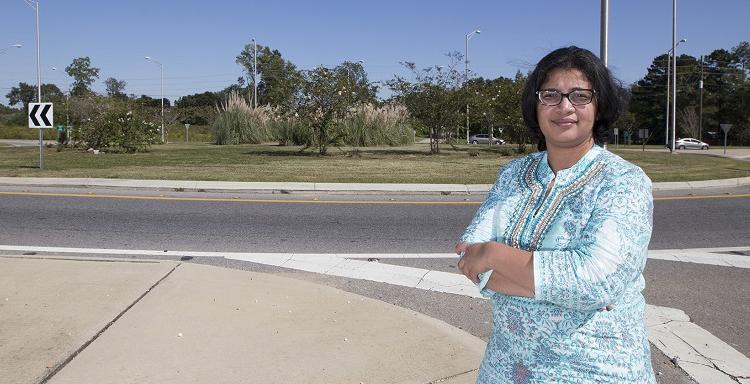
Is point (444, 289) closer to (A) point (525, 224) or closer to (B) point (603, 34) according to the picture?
(A) point (525, 224)

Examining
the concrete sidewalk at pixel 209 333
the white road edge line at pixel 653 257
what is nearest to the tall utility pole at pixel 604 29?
the white road edge line at pixel 653 257

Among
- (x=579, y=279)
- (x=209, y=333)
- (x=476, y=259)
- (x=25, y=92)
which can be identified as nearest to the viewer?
(x=579, y=279)

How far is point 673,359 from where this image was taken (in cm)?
452

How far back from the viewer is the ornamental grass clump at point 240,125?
121 feet

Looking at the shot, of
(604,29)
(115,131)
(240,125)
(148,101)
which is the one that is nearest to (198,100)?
(148,101)

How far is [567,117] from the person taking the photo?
2.03 m

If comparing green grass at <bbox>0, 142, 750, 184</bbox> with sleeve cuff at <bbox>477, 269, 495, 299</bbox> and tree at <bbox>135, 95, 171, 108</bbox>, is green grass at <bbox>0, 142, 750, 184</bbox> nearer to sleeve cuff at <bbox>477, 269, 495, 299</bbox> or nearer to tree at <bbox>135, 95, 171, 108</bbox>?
sleeve cuff at <bbox>477, 269, 495, 299</bbox>

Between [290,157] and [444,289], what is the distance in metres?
18.6

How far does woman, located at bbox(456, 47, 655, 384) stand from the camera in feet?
5.84

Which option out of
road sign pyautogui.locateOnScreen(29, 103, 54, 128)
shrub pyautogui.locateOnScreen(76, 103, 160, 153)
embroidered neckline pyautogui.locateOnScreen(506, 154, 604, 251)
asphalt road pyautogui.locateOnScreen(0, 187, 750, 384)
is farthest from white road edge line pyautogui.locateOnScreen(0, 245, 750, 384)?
shrub pyautogui.locateOnScreen(76, 103, 160, 153)

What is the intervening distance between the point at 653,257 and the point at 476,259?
6.70m

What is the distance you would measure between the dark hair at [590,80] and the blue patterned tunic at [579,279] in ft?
0.55

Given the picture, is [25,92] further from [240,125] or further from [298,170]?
[298,170]

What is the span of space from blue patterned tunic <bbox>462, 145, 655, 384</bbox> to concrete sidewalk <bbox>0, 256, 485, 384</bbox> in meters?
2.05
